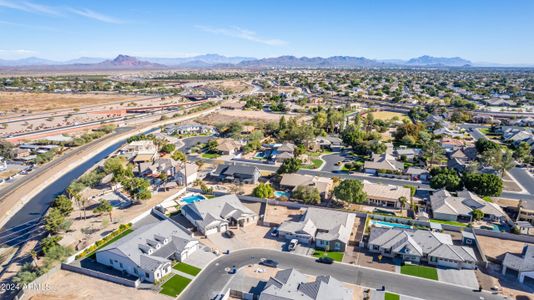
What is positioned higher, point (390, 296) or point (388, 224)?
point (390, 296)

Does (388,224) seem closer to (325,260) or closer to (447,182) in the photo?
(325,260)

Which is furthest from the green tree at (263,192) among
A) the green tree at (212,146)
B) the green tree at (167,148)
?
the green tree at (167,148)

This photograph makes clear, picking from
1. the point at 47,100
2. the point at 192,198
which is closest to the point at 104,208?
the point at 192,198

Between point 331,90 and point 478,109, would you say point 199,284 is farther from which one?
point 331,90

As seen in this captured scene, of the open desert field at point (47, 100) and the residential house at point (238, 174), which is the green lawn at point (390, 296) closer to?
the residential house at point (238, 174)

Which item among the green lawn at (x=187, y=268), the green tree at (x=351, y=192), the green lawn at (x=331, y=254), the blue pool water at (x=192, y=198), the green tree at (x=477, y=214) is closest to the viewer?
the green lawn at (x=187, y=268)

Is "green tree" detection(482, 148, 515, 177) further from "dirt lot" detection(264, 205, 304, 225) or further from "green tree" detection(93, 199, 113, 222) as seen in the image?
"green tree" detection(93, 199, 113, 222)

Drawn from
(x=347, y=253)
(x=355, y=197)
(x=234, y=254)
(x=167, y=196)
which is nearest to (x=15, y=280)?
(x=234, y=254)
